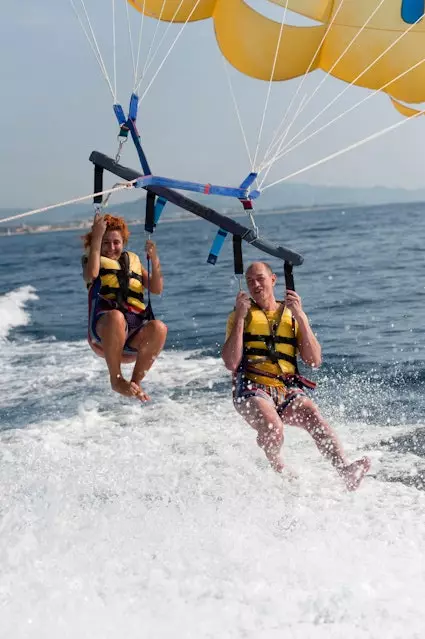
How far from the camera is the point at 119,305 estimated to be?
17.9 ft

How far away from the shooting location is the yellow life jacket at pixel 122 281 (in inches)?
212

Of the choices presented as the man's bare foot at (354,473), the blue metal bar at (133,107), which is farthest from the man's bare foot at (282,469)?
the blue metal bar at (133,107)

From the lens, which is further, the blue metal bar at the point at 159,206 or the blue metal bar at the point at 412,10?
the blue metal bar at the point at 412,10

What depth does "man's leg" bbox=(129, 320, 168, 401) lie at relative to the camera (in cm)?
521

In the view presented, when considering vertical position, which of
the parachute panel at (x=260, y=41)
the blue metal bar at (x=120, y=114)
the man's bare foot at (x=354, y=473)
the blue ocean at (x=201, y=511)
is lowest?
the blue ocean at (x=201, y=511)

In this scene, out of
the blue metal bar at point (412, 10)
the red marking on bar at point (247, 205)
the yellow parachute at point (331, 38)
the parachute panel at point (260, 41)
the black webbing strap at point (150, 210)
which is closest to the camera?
the red marking on bar at point (247, 205)

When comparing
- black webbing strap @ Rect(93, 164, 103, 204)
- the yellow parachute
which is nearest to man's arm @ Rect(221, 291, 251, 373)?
black webbing strap @ Rect(93, 164, 103, 204)

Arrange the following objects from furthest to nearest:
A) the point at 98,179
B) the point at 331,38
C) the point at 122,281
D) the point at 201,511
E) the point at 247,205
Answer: the point at 331,38
the point at 122,281
the point at 98,179
the point at 201,511
the point at 247,205

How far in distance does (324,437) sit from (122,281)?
5.25 feet

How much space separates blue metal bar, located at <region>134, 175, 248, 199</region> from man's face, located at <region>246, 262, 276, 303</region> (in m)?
0.50

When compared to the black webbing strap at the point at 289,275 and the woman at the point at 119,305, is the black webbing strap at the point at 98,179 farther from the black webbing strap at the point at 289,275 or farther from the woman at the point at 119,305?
the black webbing strap at the point at 289,275

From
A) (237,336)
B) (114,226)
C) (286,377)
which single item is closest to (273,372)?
(286,377)

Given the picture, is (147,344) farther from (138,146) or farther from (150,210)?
(138,146)

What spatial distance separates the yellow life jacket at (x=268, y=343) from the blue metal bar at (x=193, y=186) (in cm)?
76
